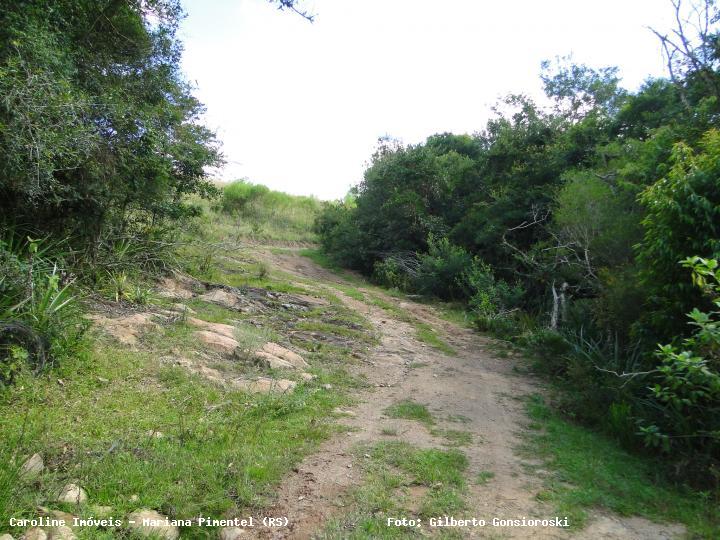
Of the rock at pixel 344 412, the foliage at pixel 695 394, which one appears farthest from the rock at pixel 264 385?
the foliage at pixel 695 394

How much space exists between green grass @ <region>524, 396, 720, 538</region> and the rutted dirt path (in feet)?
0.47

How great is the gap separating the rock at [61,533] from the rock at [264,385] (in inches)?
103

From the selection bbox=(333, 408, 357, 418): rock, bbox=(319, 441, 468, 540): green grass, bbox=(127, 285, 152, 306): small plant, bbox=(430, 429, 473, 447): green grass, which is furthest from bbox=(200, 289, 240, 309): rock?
bbox=(319, 441, 468, 540): green grass

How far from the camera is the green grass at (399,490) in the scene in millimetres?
3107

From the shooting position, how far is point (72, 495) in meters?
2.93

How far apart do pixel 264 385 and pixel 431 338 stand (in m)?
5.15

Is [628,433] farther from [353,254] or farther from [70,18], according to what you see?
[353,254]

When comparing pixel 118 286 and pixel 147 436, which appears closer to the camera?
pixel 147 436

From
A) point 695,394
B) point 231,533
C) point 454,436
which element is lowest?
point 231,533

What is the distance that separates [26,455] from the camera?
3201 mm

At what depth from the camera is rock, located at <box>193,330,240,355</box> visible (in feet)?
20.7

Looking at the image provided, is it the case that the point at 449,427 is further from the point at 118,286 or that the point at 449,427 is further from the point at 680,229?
the point at 118,286

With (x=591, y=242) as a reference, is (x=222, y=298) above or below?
below

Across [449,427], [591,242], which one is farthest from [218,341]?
[591,242]
